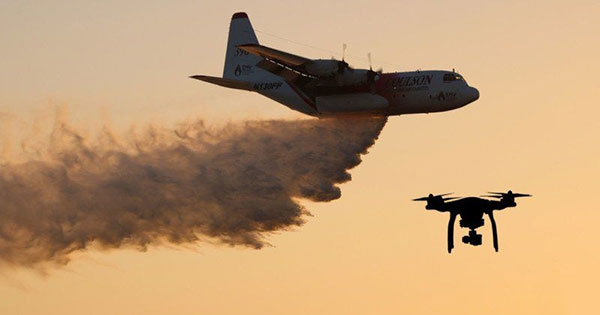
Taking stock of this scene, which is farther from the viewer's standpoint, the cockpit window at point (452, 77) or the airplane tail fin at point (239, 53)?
the airplane tail fin at point (239, 53)

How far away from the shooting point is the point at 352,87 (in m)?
101

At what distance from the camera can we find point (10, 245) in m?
102

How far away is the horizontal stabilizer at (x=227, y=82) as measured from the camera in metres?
104

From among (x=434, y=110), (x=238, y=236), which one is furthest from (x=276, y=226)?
(x=434, y=110)

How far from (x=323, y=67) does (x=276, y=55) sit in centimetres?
228

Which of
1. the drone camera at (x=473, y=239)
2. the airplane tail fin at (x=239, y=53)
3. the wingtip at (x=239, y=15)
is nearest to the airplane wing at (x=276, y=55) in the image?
the airplane tail fin at (x=239, y=53)

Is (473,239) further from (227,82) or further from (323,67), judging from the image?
(227,82)


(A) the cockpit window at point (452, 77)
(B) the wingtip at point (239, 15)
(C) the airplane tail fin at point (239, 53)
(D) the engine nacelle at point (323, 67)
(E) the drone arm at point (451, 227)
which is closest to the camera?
(E) the drone arm at point (451, 227)

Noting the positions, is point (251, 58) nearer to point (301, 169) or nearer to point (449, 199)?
point (301, 169)

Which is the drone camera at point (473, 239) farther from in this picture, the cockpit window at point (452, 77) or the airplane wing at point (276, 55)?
the airplane wing at point (276, 55)

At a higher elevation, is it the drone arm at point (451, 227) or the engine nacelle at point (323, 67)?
the engine nacelle at point (323, 67)

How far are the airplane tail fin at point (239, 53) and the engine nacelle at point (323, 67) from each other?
630cm

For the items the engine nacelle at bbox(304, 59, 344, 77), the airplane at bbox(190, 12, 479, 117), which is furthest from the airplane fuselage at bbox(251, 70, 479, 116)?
the engine nacelle at bbox(304, 59, 344, 77)

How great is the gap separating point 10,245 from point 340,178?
15.0 meters
